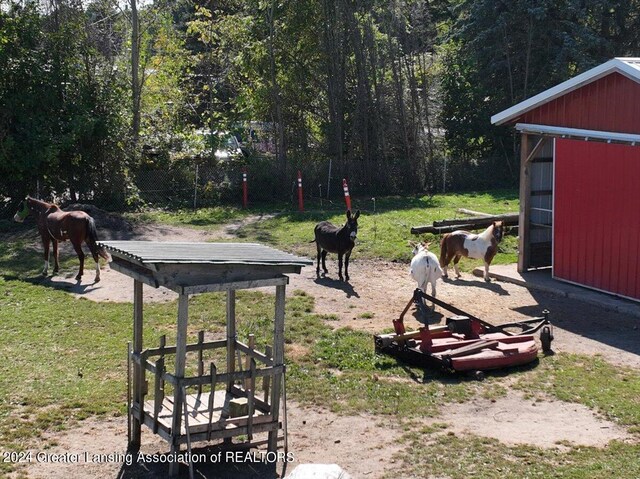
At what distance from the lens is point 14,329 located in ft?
44.9

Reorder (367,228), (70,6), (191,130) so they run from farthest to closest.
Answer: (191,130), (70,6), (367,228)

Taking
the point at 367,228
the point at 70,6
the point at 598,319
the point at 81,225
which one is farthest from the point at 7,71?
the point at 598,319

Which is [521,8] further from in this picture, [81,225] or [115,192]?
[81,225]

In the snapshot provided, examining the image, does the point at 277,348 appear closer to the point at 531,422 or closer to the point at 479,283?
the point at 531,422

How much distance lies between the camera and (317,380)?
11242mm

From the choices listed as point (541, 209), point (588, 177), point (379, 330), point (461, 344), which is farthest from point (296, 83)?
point (461, 344)

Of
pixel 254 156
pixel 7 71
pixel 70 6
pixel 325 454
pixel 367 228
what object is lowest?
pixel 325 454

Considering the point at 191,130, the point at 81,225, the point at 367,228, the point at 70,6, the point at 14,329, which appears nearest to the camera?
the point at 14,329

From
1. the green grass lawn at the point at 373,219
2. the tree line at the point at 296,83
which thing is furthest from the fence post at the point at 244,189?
the tree line at the point at 296,83

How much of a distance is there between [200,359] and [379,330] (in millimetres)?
4679

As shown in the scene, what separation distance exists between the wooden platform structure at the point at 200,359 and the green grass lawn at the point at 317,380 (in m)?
1.31

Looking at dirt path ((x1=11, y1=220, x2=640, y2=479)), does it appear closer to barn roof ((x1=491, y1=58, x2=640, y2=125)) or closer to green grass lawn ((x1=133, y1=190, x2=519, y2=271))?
green grass lawn ((x1=133, y1=190, x2=519, y2=271))

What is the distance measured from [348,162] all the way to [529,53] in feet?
25.7

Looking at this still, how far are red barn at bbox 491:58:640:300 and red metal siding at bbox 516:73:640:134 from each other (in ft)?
0.06
